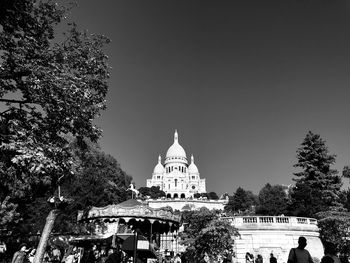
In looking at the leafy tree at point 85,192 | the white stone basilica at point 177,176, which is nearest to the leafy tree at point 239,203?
the white stone basilica at point 177,176

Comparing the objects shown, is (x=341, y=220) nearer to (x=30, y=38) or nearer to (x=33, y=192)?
(x=30, y=38)

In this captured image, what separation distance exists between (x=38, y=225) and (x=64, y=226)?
2734 millimetres

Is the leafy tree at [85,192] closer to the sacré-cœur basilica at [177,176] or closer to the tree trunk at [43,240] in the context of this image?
the tree trunk at [43,240]

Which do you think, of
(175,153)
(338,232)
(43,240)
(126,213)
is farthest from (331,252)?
(175,153)

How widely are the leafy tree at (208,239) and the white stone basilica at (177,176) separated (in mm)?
93201

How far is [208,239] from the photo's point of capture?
2325 centimetres

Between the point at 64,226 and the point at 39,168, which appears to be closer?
the point at 39,168

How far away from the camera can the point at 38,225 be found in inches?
1287

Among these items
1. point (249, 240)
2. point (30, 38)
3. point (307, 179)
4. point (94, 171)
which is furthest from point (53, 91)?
point (307, 179)

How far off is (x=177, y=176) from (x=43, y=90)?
11425 centimetres

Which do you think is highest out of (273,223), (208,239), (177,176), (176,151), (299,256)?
(176,151)

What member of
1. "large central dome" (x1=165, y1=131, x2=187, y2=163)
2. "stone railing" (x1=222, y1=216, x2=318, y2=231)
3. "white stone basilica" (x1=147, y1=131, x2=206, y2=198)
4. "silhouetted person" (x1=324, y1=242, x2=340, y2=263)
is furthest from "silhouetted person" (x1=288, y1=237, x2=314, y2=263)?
"large central dome" (x1=165, y1=131, x2=187, y2=163)

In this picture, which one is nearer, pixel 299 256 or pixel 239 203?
pixel 299 256

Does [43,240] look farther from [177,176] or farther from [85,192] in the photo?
[177,176]
